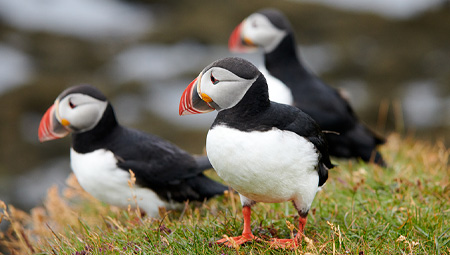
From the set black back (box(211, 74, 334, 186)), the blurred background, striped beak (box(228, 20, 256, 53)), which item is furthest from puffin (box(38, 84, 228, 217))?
the blurred background

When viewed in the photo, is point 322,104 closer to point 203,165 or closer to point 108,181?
point 203,165

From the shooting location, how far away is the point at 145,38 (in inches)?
624

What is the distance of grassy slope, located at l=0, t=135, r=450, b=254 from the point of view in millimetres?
3502

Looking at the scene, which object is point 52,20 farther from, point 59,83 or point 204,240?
point 204,240

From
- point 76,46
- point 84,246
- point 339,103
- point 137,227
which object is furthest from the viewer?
point 76,46

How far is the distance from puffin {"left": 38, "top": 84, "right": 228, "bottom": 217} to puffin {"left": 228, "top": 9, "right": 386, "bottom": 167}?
1.41m

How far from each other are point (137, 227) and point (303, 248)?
1343mm

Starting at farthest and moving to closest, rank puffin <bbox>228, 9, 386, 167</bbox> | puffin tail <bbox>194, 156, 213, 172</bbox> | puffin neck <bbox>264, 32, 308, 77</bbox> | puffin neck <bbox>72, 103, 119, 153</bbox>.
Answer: puffin neck <bbox>264, 32, 308, 77</bbox>
puffin <bbox>228, 9, 386, 167</bbox>
puffin tail <bbox>194, 156, 213, 172</bbox>
puffin neck <bbox>72, 103, 119, 153</bbox>

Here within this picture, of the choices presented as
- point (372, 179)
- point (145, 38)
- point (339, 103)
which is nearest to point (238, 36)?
point (339, 103)

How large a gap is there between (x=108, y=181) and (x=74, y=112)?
0.68 metres

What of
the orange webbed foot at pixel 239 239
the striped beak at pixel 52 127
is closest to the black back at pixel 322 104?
the orange webbed foot at pixel 239 239

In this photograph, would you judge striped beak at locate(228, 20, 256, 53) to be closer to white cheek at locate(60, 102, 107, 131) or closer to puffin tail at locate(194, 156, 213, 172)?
puffin tail at locate(194, 156, 213, 172)

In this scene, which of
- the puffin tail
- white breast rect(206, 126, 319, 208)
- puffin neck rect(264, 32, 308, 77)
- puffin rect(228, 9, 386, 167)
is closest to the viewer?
white breast rect(206, 126, 319, 208)

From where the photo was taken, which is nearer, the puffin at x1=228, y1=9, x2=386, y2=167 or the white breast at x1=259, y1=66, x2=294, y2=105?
the white breast at x1=259, y1=66, x2=294, y2=105
